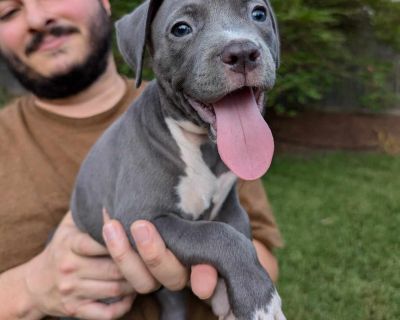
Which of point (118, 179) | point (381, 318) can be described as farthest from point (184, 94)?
point (381, 318)

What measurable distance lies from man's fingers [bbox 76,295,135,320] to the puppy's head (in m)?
0.80

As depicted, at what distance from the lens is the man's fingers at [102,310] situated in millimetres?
2227

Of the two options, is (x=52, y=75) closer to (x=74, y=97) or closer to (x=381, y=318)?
(x=74, y=97)

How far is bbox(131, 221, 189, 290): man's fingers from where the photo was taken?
1.90m

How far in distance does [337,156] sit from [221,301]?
246 inches

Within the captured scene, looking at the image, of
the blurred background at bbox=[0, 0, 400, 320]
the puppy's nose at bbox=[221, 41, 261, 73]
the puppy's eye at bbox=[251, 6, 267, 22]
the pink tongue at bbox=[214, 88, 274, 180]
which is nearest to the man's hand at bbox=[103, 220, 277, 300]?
the pink tongue at bbox=[214, 88, 274, 180]

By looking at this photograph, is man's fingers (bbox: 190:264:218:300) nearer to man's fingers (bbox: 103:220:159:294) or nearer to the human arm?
man's fingers (bbox: 103:220:159:294)

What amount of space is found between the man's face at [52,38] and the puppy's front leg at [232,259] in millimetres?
1322

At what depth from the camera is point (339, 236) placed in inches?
208

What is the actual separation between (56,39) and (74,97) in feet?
1.03

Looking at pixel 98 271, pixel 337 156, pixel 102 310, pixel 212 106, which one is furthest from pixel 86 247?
pixel 337 156

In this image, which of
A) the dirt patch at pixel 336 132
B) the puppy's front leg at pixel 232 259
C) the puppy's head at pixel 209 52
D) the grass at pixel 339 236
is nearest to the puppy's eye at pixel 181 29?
the puppy's head at pixel 209 52

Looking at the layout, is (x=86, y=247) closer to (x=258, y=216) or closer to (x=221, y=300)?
(x=221, y=300)

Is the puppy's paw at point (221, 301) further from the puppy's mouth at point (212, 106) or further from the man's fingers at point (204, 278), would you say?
the puppy's mouth at point (212, 106)
